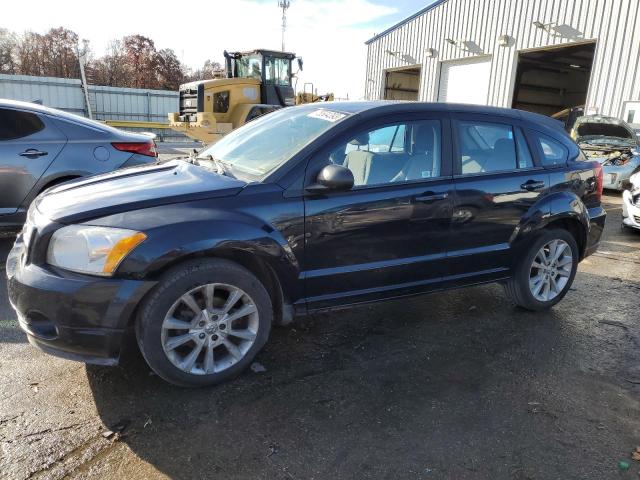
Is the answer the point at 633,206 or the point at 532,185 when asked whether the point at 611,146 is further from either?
the point at 532,185

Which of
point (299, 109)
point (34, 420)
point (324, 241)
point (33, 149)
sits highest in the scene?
point (299, 109)

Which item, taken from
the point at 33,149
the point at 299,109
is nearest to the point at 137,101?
the point at 33,149

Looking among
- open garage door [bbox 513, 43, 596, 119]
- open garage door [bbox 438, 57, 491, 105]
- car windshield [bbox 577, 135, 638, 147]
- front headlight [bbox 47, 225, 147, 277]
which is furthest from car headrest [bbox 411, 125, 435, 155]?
open garage door [bbox 513, 43, 596, 119]

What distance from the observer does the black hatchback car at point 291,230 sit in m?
2.60

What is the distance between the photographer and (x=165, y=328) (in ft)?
8.84

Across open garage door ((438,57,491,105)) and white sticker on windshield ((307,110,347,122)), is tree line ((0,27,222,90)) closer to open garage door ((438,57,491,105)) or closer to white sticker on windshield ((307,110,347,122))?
open garage door ((438,57,491,105))

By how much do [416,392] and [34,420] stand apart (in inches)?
83.1

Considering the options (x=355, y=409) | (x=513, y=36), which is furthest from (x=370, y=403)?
(x=513, y=36)

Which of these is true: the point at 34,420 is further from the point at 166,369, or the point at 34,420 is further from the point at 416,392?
the point at 416,392

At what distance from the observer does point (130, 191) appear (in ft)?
9.50

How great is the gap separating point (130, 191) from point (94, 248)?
474 mm

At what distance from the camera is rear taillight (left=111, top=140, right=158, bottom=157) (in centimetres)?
546

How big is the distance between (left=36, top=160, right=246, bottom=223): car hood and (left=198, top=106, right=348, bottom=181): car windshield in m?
0.22

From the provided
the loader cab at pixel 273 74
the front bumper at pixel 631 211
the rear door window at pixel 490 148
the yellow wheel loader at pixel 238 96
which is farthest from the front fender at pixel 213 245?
the loader cab at pixel 273 74
